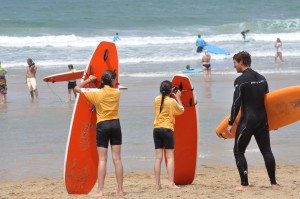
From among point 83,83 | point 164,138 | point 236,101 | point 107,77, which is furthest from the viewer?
point 164,138

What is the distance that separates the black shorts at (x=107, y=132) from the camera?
23.5 ft

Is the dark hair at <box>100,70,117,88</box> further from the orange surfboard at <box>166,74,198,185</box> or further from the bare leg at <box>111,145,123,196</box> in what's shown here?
the orange surfboard at <box>166,74,198,185</box>

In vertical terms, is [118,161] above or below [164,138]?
below

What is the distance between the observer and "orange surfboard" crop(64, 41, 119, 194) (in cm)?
770

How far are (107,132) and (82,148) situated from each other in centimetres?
72

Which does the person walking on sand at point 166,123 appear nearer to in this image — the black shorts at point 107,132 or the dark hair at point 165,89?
the dark hair at point 165,89

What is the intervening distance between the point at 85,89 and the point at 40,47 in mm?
28195

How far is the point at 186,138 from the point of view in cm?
Answer: 841

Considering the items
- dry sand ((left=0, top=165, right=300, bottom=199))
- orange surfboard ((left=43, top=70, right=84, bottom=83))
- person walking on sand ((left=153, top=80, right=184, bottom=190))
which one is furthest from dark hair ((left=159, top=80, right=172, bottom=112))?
orange surfboard ((left=43, top=70, right=84, bottom=83))

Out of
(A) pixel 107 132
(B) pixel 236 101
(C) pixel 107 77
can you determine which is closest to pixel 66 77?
(C) pixel 107 77

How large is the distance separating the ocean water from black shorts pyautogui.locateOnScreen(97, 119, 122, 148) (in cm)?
233

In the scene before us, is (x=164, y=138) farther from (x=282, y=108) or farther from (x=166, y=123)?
(x=282, y=108)

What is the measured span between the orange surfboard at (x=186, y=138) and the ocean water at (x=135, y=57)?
4.50ft

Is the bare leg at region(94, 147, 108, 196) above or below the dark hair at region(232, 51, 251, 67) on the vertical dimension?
below
